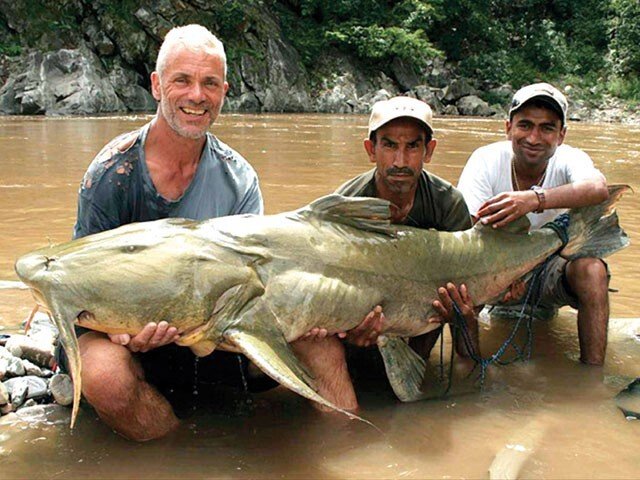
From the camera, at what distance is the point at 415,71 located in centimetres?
3033

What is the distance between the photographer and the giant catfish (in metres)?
2.30

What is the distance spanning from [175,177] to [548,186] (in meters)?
2.00

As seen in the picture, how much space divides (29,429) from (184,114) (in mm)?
1393

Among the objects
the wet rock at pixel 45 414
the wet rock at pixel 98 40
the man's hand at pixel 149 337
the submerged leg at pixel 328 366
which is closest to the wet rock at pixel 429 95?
the wet rock at pixel 98 40

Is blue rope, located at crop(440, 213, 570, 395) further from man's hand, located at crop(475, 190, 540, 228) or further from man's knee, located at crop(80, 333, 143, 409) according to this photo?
man's knee, located at crop(80, 333, 143, 409)

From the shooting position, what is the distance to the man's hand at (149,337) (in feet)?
7.72

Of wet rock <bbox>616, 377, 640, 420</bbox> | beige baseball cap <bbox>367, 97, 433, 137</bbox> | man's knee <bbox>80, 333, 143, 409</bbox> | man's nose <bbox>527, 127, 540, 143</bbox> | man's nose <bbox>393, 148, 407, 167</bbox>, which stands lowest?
wet rock <bbox>616, 377, 640, 420</bbox>

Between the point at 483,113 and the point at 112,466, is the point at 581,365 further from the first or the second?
the point at 483,113

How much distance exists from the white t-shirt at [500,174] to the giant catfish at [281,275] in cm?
33

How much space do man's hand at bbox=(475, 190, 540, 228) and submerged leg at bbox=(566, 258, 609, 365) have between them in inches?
21.2

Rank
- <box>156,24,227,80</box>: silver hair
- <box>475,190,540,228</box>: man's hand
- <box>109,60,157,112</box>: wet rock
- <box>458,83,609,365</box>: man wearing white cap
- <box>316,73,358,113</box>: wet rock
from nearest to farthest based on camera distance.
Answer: <box>156,24,227,80</box>: silver hair, <box>475,190,540,228</box>: man's hand, <box>458,83,609,365</box>: man wearing white cap, <box>109,60,157,112</box>: wet rock, <box>316,73,358,113</box>: wet rock

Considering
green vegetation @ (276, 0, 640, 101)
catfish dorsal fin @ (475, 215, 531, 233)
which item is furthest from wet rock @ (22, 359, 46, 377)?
green vegetation @ (276, 0, 640, 101)

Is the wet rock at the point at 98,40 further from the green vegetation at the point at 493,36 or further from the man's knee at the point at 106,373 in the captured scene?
the man's knee at the point at 106,373

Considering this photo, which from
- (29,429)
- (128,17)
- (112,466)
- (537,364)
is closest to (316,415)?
(112,466)
